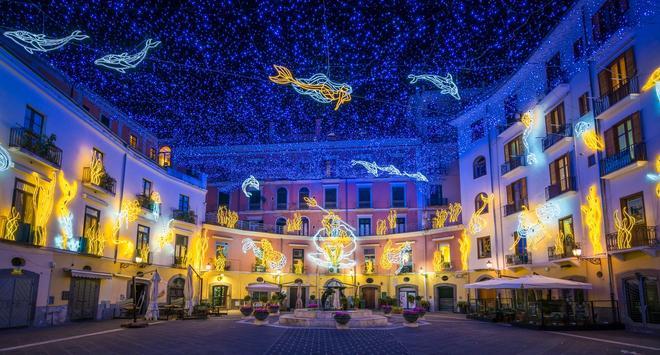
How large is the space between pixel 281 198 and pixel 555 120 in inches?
990

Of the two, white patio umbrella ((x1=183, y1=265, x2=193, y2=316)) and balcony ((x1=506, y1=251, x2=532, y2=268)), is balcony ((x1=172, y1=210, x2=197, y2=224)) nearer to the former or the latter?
white patio umbrella ((x1=183, y1=265, x2=193, y2=316))

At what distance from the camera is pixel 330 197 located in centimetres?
4391

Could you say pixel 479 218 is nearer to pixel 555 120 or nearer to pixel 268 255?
pixel 555 120

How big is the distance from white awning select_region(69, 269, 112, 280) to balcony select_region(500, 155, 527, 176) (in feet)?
71.6

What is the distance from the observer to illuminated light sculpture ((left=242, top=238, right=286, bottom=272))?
125 feet

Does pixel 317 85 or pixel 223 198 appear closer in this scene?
pixel 317 85

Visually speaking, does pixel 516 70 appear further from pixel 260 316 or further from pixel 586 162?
pixel 260 316

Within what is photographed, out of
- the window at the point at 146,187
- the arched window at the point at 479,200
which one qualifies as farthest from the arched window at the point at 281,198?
the arched window at the point at 479,200

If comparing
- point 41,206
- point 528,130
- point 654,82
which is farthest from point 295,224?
point 654,82

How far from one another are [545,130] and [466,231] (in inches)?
398

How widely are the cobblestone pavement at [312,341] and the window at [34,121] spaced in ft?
23.9

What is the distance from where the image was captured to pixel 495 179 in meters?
30.3

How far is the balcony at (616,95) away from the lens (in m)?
18.4

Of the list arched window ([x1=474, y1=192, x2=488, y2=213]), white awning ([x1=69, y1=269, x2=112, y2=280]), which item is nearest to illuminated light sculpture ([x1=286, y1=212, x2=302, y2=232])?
arched window ([x1=474, y1=192, x2=488, y2=213])
